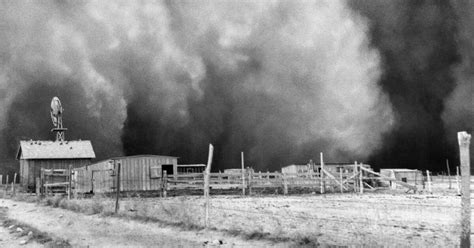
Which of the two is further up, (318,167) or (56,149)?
(56,149)

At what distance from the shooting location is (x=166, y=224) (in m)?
13.7

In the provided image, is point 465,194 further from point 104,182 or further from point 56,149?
point 56,149

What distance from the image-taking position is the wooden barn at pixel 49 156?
2036 inches

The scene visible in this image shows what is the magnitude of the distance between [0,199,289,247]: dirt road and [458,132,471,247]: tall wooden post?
4224 mm

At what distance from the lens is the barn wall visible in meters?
51.2

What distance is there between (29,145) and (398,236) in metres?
51.5

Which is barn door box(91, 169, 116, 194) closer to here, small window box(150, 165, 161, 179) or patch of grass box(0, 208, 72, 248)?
small window box(150, 165, 161, 179)

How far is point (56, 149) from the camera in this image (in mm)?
53625

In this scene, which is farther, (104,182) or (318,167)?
(318,167)

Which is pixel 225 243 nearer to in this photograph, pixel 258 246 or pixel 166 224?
pixel 258 246

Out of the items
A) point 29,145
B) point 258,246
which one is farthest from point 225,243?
point 29,145

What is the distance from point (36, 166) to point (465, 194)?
5290 centimetres

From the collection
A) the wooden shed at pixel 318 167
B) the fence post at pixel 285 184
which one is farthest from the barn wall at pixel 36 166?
the fence post at pixel 285 184

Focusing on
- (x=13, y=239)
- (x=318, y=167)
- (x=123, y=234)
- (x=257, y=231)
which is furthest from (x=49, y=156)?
(x=257, y=231)
